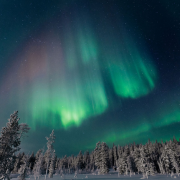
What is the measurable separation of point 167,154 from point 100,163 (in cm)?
3835

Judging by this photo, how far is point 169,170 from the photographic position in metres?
69.0

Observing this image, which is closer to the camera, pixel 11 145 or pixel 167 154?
pixel 11 145

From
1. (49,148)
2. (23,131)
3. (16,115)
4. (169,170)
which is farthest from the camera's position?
(169,170)

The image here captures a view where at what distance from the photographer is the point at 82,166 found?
120m

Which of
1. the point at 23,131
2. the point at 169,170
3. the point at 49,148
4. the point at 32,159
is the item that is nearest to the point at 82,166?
the point at 32,159

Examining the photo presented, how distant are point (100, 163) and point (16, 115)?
164ft

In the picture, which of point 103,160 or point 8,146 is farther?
point 103,160

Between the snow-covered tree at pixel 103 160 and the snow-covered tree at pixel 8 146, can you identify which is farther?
the snow-covered tree at pixel 103 160

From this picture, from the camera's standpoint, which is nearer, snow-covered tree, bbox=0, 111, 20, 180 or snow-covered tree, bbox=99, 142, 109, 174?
snow-covered tree, bbox=0, 111, 20, 180

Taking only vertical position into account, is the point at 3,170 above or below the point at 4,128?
below

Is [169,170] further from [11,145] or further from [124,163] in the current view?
[11,145]

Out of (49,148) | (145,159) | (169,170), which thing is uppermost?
(49,148)

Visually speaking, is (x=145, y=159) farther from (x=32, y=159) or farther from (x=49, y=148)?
(x=32, y=159)

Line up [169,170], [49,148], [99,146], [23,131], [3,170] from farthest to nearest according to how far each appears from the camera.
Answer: [169,170] < [99,146] < [49,148] < [23,131] < [3,170]
